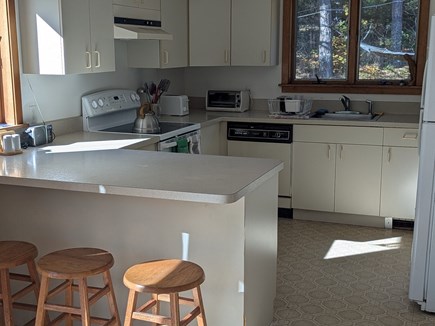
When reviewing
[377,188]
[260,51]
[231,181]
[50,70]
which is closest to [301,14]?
[260,51]

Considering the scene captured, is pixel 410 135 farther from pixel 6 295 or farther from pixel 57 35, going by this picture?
pixel 6 295

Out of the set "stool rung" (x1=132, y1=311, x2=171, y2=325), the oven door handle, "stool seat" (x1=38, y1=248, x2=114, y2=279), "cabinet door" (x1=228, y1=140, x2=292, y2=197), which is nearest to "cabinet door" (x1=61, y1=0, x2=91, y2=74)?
the oven door handle

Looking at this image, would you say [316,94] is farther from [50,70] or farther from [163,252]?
[163,252]

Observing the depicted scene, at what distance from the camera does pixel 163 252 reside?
2699 mm

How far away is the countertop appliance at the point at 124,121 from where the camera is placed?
13.5 ft

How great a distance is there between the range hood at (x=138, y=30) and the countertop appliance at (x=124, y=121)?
544 mm

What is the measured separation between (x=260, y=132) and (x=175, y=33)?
3.88 ft

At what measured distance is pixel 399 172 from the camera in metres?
4.64

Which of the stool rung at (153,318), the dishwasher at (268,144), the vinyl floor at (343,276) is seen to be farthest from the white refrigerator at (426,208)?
the dishwasher at (268,144)

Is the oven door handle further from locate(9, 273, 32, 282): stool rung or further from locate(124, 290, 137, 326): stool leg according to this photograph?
locate(124, 290, 137, 326): stool leg

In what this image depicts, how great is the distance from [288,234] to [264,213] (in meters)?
1.90

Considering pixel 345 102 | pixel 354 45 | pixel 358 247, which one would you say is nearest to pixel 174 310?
pixel 358 247

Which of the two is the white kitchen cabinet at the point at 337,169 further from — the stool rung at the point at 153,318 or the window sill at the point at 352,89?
the stool rung at the point at 153,318

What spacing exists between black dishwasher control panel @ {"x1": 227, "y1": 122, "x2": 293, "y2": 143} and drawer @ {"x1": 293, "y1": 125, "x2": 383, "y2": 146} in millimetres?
81
